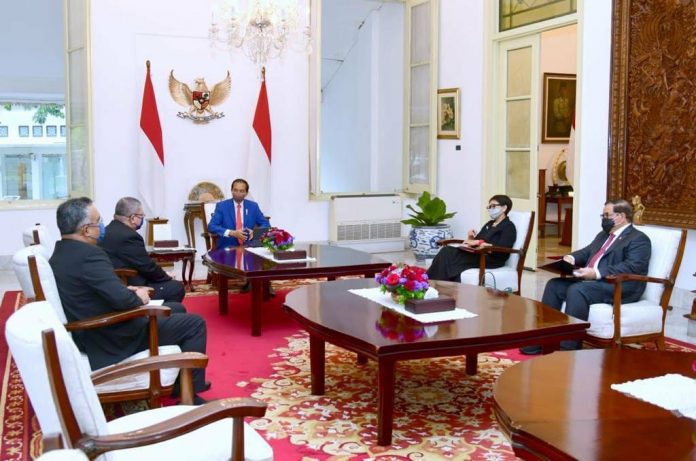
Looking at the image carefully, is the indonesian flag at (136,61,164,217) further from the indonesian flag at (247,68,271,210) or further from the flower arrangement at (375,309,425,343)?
the flower arrangement at (375,309,425,343)

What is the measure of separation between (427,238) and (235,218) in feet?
9.57

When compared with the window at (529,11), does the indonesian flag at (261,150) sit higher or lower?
lower

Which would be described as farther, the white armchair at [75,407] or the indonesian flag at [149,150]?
the indonesian flag at [149,150]

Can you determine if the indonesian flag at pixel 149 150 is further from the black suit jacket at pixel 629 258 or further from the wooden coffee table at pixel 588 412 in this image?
the wooden coffee table at pixel 588 412

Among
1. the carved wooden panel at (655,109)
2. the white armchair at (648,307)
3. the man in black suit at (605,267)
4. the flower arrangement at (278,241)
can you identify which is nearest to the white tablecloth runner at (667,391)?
the white armchair at (648,307)

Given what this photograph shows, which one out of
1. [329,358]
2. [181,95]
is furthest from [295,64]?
[329,358]

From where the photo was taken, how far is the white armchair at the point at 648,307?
15.3 ft

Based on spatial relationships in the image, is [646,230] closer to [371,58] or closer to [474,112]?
[474,112]

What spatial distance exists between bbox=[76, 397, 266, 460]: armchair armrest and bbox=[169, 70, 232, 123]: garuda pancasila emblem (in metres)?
7.35

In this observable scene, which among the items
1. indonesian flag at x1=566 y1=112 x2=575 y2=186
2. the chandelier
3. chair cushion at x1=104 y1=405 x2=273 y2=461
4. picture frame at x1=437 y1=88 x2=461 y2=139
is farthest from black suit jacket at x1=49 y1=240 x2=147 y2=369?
indonesian flag at x1=566 y1=112 x2=575 y2=186

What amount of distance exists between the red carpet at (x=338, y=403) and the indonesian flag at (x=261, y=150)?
13.1 feet

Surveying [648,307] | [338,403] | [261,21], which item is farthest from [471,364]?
[261,21]

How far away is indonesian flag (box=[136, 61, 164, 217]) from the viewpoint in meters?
8.84

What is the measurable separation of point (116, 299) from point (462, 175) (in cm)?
662
